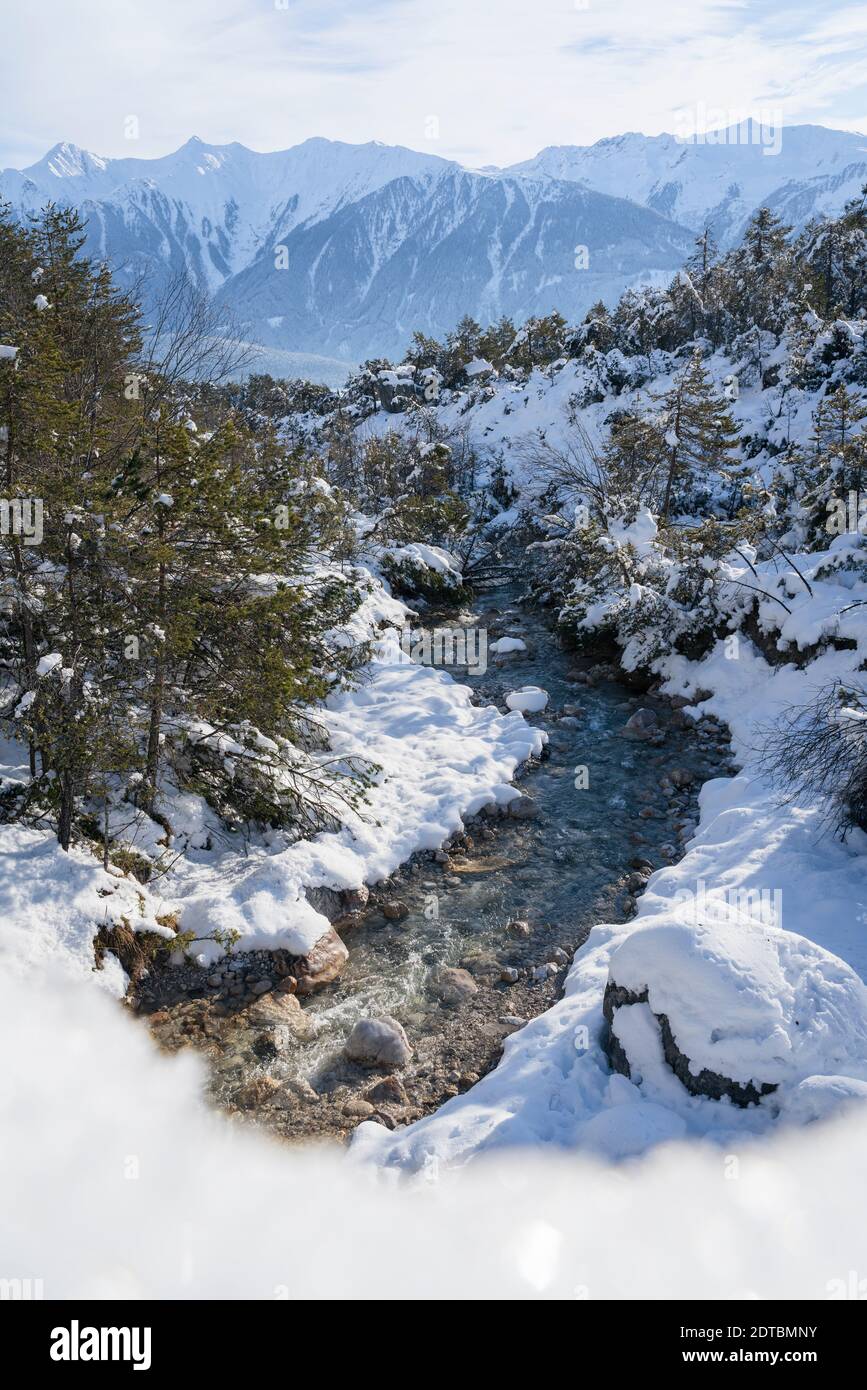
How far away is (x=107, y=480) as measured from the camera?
6914 millimetres

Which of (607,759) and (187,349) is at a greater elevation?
(187,349)

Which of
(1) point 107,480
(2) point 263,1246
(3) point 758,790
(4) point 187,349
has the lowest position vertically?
(2) point 263,1246

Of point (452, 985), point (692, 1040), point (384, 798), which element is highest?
point (692, 1040)

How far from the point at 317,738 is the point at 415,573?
31.1 feet

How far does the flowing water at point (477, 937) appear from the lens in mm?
6418

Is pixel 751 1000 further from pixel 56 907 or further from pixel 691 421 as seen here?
pixel 691 421

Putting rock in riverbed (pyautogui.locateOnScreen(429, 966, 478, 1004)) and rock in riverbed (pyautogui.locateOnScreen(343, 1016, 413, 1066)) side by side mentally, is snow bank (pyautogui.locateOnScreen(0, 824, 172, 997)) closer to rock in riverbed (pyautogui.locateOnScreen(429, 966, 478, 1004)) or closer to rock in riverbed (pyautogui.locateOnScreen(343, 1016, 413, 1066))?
rock in riverbed (pyautogui.locateOnScreen(343, 1016, 413, 1066))

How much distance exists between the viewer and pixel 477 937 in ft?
27.6

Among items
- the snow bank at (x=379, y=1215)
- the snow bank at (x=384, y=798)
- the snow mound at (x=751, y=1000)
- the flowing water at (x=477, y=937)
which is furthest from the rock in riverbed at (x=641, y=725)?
the snow bank at (x=379, y=1215)

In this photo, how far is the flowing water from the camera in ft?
21.1

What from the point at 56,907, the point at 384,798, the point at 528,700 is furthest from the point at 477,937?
the point at 528,700
